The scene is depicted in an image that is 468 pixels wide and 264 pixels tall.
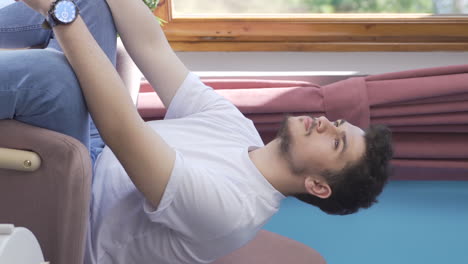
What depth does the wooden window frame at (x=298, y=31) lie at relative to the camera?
2.47m

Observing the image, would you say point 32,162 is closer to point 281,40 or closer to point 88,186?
point 88,186

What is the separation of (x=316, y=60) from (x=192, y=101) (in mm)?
857

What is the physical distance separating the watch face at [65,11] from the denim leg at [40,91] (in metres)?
0.07

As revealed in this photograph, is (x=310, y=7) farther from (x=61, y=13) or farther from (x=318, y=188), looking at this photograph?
(x=61, y=13)

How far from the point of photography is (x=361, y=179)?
1599 millimetres

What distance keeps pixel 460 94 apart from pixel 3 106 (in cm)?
141

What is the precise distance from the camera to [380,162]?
1.63 meters

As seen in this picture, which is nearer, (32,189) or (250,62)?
(32,189)

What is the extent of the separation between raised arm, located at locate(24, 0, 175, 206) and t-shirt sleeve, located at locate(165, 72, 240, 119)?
0.38 metres

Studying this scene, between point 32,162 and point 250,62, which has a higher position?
point 32,162

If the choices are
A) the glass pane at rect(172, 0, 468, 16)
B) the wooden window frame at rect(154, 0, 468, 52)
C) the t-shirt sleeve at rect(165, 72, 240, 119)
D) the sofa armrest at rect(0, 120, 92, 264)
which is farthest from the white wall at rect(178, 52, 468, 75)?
the sofa armrest at rect(0, 120, 92, 264)

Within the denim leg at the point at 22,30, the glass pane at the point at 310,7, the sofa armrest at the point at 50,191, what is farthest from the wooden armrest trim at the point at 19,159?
the glass pane at the point at 310,7

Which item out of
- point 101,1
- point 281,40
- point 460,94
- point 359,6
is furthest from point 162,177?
point 359,6

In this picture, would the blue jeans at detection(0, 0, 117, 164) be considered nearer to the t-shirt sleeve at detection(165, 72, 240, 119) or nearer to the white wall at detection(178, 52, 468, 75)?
the t-shirt sleeve at detection(165, 72, 240, 119)
